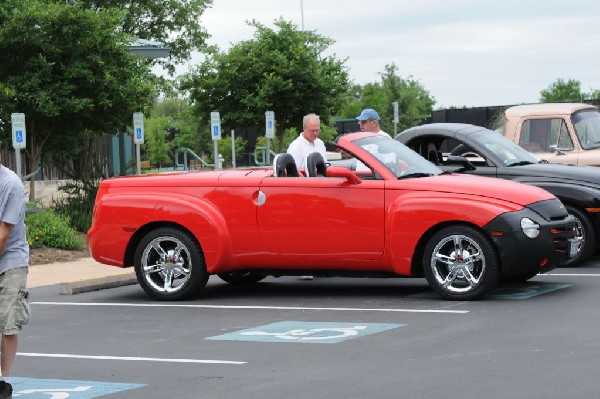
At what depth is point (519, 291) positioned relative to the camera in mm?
13211

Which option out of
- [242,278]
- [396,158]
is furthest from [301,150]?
[396,158]

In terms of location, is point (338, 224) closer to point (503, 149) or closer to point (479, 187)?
point (479, 187)

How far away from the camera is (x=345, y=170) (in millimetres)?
12812

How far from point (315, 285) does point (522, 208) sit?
3.21m

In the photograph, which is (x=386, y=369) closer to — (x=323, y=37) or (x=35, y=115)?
(x=35, y=115)

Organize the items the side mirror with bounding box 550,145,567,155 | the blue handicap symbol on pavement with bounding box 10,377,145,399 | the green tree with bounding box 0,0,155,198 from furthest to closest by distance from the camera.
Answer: the green tree with bounding box 0,0,155,198 < the side mirror with bounding box 550,145,567,155 < the blue handicap symbol on pavement with bounding box 10,377,145,399

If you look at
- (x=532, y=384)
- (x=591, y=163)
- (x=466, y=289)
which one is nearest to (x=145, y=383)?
(x=532, y=384)

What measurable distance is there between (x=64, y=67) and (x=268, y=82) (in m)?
9.71

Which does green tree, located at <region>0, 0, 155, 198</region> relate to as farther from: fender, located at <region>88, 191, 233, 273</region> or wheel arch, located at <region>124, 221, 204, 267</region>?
wheel arch, located at <region>124, 221, 204, 267</region>

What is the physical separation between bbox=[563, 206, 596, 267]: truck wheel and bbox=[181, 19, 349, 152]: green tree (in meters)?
19.9

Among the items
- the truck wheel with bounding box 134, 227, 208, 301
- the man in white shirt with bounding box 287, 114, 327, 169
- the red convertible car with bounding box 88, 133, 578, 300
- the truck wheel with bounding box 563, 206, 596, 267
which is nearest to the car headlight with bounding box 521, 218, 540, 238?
the red convertible car with bounding box 88, 133, 578, 300

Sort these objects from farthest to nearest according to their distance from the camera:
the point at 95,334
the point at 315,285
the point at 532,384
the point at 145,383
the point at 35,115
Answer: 1. the point at 35,115
2. the point at 315,285
3. the point at 95,334
4. the point at 145,383
5. the point at 532,384

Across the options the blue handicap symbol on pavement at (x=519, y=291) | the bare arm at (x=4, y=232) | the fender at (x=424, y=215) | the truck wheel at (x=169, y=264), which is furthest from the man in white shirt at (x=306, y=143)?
the bare arm at (x=4, y=232)

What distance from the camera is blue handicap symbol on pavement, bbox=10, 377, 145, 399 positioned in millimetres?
8383
